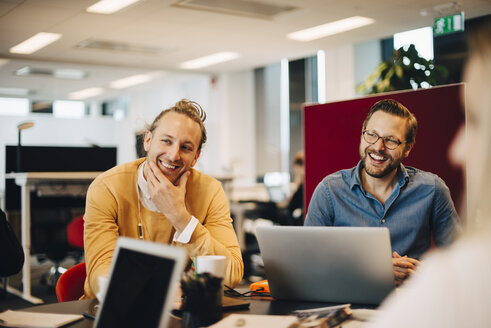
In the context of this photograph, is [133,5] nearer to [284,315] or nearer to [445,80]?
[445,80]

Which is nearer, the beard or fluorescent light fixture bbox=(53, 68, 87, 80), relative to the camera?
the beard

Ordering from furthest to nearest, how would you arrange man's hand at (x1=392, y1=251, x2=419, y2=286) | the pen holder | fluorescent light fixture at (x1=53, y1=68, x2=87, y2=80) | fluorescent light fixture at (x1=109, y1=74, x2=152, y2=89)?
1. fluorescent light fixture at (x1=109, y1=74, x2=152, y2=89)
2. fluorescent light fixture at (x1=53, y1=68, x2=87, y2=80)
3. man's hand at (x1=392, y1=251, x2=419, y2=286)
4. the pen holder

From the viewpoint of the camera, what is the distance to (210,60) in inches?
324

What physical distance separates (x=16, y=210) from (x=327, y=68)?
15.6 ft

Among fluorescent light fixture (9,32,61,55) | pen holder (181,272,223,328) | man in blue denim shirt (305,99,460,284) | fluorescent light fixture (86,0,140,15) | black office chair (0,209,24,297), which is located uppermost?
fluorescent light fixture (86,0,140,15)

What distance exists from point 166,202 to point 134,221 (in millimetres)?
148

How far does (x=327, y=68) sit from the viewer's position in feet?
25.2

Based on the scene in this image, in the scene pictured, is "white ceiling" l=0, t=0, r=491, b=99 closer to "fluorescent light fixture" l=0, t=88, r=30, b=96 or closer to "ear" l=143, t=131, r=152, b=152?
"fluorescent light fixture" l=0, t=88, r=30, b=96

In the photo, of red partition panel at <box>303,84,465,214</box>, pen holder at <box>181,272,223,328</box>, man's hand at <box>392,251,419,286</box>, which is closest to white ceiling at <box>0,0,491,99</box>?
red partition panel at <box>303,84,465,214</box>

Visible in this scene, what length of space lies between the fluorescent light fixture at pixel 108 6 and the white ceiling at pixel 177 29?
8 centimetres

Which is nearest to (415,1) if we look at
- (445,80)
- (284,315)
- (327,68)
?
(445,80)

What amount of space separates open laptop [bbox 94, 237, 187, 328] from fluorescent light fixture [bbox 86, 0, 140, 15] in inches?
185

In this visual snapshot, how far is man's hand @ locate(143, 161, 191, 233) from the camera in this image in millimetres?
1712

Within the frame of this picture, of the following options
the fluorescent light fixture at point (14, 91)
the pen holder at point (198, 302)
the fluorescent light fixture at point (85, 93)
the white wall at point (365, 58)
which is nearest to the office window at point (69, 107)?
the fluorescent light fixture at point (85, 93)
